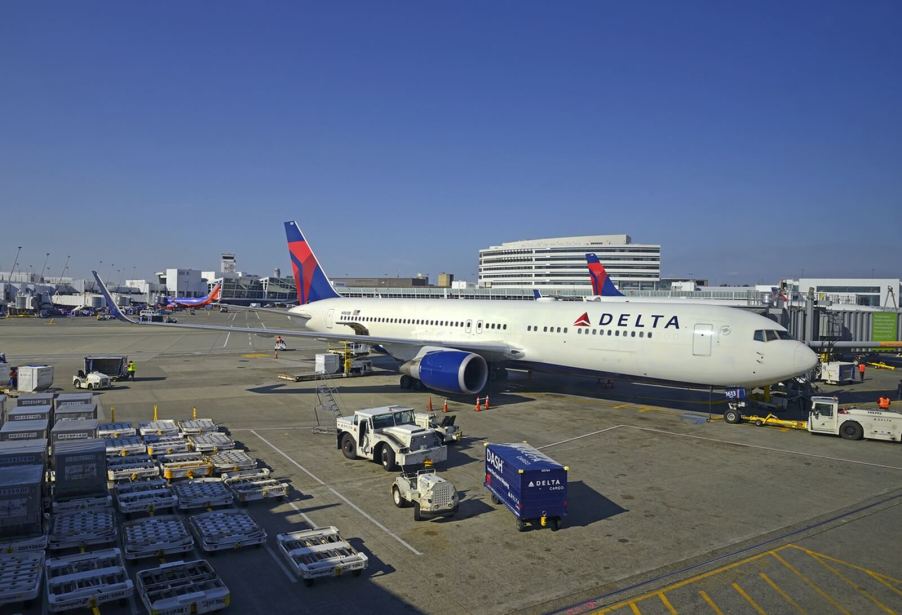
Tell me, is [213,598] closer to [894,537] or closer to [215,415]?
[894,537]

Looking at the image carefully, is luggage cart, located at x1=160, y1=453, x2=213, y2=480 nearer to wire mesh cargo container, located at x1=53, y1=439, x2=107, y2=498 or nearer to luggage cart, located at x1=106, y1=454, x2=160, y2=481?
luggage cart, located at x1=106, y1=454, x2=160, y2=481

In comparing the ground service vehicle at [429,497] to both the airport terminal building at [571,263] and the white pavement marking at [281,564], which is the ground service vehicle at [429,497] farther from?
the airport terminal building at [571,263]

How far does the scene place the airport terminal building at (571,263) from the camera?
137 metres

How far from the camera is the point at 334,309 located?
132 ft

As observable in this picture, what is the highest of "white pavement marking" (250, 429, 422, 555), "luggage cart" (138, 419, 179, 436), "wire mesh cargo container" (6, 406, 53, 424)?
"wire mesh cargo container" (6, 406, 53, 424)

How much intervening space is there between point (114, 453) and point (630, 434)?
1720 cm

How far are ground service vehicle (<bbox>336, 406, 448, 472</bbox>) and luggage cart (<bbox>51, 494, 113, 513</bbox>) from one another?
6.64m

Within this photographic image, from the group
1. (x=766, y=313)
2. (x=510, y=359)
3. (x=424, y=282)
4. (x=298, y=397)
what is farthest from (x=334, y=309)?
(x=424, y=282)

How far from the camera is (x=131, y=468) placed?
1544 cm

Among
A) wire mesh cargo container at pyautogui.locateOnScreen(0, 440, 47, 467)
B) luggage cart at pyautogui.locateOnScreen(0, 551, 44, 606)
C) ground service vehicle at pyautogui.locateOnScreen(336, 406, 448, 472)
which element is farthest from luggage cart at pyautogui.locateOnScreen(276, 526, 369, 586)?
wire mesh cargo container at pyautogui.locateOnScreen(0, 440, 47, 467)

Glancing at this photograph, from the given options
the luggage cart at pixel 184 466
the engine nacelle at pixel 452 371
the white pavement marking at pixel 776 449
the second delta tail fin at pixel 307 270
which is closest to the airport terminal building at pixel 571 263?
the second delta tail fin at pixel 307 270

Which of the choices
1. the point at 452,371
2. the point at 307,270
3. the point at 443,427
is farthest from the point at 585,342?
the point at 307,270

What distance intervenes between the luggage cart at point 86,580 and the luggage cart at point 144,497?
7.06 feet

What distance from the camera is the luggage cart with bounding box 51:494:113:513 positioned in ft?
41.5
